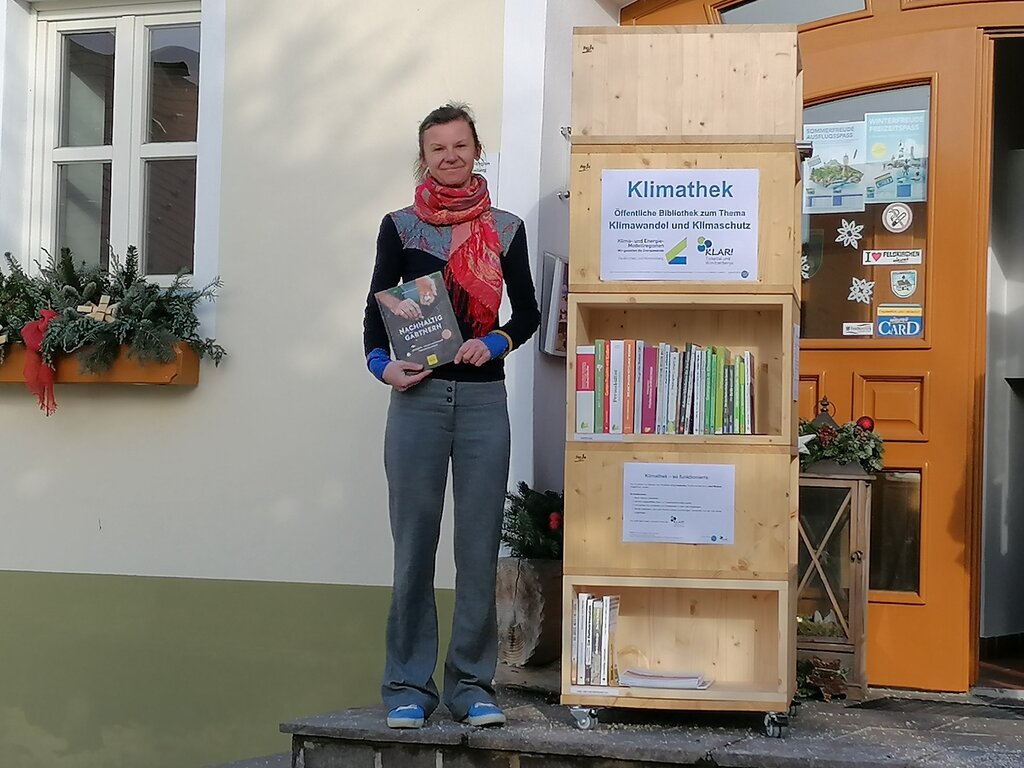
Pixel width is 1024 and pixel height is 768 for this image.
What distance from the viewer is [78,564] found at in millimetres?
5844

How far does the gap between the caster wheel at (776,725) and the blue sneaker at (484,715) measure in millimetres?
740

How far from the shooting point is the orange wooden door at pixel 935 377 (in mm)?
5066

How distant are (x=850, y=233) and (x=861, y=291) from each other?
224mm

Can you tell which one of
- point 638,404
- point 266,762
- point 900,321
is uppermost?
point 900,321

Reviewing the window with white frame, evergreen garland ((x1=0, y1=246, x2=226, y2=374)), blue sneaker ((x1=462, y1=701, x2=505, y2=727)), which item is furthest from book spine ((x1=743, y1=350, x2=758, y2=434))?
the window with white frame

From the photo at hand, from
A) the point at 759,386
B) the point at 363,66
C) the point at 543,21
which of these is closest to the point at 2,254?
the point at 363,66

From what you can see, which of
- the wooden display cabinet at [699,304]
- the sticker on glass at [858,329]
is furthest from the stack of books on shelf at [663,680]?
the sticker on glass at [858,329]

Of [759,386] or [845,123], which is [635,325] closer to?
[759,386]

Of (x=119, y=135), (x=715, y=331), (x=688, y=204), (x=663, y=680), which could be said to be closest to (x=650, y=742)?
(x=663, y=680)

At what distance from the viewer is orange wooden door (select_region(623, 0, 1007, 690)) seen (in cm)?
507

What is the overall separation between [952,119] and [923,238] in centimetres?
43

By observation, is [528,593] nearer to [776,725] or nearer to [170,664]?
[776,725]

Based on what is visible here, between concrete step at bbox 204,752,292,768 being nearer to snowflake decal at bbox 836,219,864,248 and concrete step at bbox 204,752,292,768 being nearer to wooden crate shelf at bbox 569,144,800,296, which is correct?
wooden crate shelf at bbox 569,144,800,296

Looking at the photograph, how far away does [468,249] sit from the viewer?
4.01 metres
